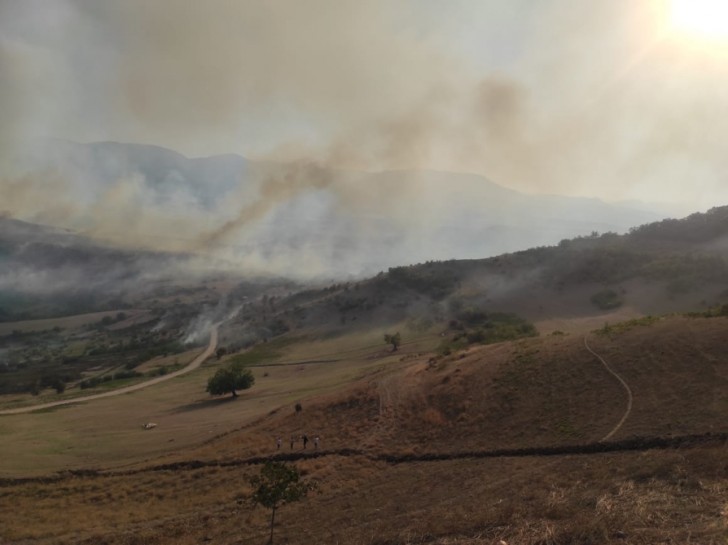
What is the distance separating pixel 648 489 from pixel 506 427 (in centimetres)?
1788

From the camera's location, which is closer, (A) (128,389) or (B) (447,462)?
(B) (447,462)

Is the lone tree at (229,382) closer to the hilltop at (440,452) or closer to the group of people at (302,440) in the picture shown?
the hilltop at (440,452)

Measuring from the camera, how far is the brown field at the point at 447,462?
2109 cm

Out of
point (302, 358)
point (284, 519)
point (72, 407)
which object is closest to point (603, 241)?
point (302, 358)

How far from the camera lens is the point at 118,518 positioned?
1458 inches

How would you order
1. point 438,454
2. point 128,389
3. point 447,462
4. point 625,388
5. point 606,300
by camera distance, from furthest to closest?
1. point 128,389
2. point 606,300
3. point 438,454
4. point 625,388
5. point 447,462

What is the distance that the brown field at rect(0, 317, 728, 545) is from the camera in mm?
21094

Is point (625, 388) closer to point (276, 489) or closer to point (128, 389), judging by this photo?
point (276, 489)

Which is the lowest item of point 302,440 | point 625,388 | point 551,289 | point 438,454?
point 438,454

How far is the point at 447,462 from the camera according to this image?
37.2 m

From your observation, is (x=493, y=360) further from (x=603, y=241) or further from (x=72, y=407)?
(x=603, y=241)

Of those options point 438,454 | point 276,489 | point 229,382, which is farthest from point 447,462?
point 229,382

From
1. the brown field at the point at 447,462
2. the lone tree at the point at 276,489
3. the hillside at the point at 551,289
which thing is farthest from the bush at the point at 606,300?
the lone tree at the point at 276,489

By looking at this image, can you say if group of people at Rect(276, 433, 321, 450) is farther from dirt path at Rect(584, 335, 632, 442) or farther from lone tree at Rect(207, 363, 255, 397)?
lone tree at Rect(207, 363, 255, 397)
